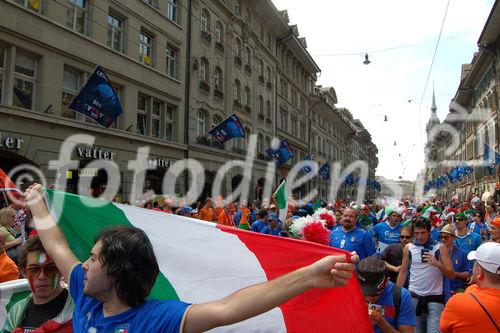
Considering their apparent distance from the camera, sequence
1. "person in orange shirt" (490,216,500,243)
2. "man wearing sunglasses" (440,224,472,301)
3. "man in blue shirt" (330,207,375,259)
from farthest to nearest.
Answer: "person in orange shirt" (490,216,500,243)
"man in blue shirt" (330,207,375,259)
"man wearing sunglasses" (440,224,472,301)

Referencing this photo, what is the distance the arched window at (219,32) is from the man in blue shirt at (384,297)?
Result: 81.6ft

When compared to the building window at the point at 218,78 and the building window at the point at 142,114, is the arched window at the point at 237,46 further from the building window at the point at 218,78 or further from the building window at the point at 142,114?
the building window at the point at 142,114

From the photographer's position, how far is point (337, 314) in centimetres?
248

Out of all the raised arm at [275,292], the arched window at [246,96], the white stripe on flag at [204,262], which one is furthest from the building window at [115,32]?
the raised arm at [275,292]

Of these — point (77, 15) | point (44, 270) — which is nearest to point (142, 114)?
point (77, 15)

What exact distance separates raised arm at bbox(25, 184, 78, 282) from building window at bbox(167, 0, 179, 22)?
66.3ft

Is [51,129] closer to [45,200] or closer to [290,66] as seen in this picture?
[45,200]

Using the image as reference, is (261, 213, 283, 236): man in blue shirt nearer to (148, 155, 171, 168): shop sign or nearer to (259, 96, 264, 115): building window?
(148, 155, 171, 168): shop sign

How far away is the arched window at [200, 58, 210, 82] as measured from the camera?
24828 mm

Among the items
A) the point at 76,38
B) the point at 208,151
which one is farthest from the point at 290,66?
the point at 76,38

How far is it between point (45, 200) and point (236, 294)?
199 centimetres

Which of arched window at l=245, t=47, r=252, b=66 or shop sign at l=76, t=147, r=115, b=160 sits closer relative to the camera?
shop sign at l=76, t=147, r=115, b=160

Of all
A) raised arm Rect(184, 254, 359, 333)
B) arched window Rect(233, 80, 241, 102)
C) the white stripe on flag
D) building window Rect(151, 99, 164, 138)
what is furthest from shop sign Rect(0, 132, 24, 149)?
arched window Rect(233, 80, 241, 102)

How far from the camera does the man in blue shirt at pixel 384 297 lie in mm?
3268
